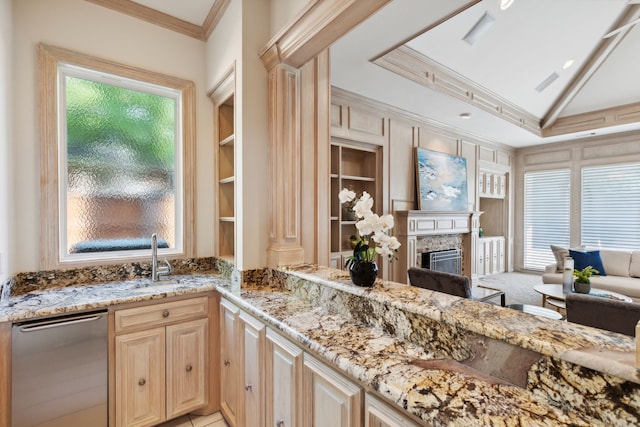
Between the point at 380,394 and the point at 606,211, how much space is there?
7.07m

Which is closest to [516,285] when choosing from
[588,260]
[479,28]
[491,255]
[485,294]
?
[491,255]

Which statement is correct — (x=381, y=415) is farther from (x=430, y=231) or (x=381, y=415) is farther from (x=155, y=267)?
(x=430, y=231)

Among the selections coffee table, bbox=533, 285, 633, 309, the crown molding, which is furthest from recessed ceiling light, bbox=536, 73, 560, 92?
coffee table, bbox=533, 285, 633, 309

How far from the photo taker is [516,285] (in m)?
5.53

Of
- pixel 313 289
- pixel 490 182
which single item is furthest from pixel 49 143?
pixel 490 182

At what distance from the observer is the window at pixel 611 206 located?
5.31m

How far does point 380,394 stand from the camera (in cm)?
93

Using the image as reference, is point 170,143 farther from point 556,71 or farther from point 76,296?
point 556,71

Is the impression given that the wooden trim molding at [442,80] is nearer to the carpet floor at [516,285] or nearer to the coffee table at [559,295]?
the coffee table at [559,295]

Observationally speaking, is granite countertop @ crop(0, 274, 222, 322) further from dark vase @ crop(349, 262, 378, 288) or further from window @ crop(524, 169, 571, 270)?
window @ crop(524, 169, 571, 270)

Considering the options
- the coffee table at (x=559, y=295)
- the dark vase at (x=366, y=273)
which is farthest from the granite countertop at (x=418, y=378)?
the coffee table at (x=559, y=295)

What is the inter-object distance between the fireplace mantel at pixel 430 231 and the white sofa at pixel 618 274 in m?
1.24

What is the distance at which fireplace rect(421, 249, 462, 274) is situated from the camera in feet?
15.7

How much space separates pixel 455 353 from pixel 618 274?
5.25 metres
